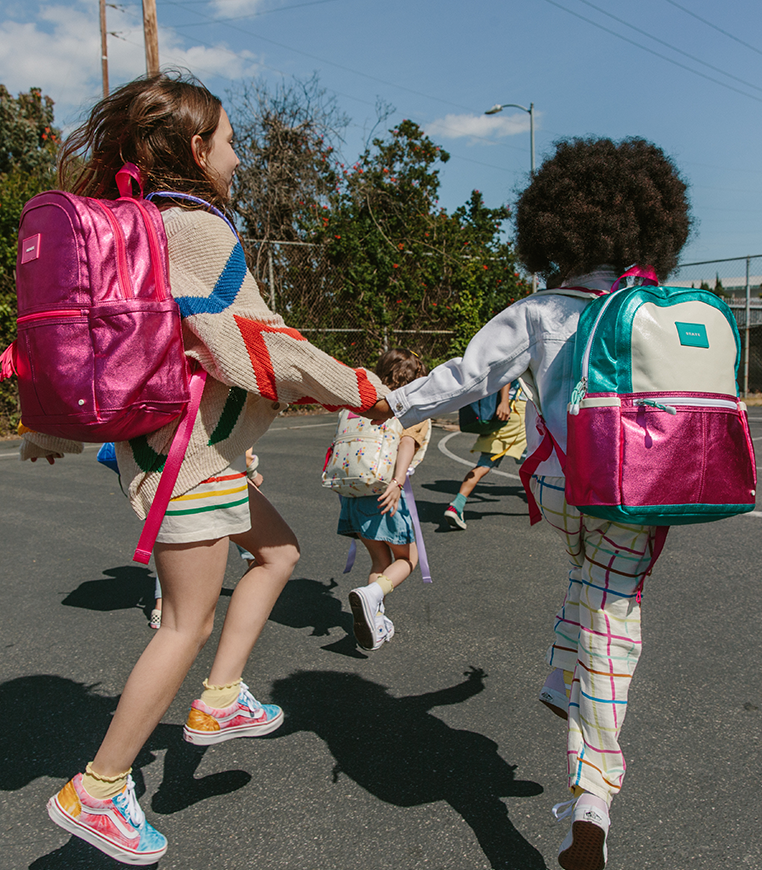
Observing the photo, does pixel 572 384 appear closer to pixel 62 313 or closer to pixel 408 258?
pixel 62 313

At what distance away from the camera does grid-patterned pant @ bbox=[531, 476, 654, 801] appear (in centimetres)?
186

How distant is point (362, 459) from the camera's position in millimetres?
3480

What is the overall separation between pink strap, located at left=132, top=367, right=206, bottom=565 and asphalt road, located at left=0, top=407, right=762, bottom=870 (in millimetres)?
916

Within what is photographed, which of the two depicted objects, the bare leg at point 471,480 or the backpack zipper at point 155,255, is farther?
the bare leg at point 471,480

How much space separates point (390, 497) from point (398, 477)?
0.41 feet

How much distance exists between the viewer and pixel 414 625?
11.8ft

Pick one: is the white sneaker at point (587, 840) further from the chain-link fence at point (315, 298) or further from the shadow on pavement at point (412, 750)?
the chain-link fence at point (315, 298)

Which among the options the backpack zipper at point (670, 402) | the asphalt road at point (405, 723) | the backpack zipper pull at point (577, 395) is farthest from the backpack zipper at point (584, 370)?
the asphalt road at point (405, 723)

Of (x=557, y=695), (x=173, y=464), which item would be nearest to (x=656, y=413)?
(x=557, y=695)

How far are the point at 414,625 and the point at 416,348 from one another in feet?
39.3

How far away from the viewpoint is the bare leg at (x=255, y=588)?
2.31 meters

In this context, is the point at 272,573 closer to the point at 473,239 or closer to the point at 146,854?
the point at 146,854

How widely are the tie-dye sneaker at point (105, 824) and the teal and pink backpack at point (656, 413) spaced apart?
53.6 inches

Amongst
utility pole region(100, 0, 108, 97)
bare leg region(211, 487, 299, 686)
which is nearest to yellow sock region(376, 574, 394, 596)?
bare leg region(211, 487, 299, 686)
